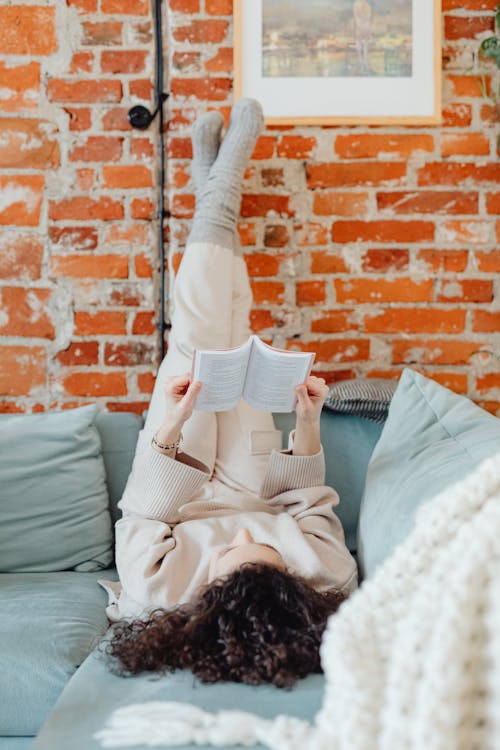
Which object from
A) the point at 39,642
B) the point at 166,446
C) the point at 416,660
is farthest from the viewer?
the point at 166,446

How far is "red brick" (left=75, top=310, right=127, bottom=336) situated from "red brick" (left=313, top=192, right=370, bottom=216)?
676mm

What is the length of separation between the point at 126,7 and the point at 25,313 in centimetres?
96

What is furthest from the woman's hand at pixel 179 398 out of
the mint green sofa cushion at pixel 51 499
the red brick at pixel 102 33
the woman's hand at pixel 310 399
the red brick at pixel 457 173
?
the red brick at pixel 102 33

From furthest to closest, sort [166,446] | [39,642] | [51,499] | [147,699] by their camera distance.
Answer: [51,499], [166,446], [39,642], [147,699]

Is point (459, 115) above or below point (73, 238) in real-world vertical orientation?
above

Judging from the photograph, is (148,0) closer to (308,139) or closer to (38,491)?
(308,139)

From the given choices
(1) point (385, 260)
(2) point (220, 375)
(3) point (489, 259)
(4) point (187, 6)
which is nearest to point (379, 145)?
(1) point (385, 260)

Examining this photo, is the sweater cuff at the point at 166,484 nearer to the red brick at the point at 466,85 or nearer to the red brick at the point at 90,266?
the red brick at the point at 90,266

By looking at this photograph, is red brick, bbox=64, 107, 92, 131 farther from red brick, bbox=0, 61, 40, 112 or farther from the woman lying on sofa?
the woman lying on sofa

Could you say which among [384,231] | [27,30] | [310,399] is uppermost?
[27,30]

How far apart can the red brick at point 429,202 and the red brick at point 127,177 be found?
2.31 feet

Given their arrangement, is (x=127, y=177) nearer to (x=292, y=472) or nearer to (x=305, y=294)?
(x=305, y=294)

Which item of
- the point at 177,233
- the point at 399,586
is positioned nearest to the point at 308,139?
the point at 177,233

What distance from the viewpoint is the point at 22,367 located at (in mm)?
2291
